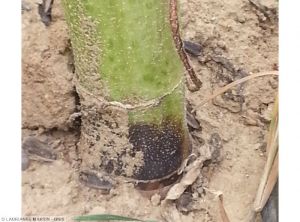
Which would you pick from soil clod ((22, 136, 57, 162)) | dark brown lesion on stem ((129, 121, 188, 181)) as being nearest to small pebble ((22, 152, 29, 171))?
soil clod ((22, 136, 57, 162))

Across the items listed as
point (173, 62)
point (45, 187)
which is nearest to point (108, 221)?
point (45, 187)

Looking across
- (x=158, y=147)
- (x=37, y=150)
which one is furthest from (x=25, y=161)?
(x=158, y=147)

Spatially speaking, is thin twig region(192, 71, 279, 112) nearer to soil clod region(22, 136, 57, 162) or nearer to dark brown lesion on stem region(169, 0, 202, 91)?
dark brown lesion on stem region(169, 0, 202, 91)

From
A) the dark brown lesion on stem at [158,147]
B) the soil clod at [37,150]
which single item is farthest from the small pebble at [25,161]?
→ the dark brown lesion on stem at [158,147]

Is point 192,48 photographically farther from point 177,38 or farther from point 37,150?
point 37,150
